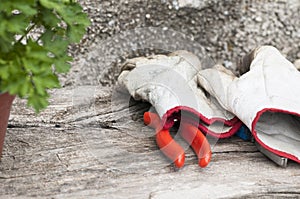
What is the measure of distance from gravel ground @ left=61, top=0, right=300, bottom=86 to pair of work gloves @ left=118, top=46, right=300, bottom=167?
33cm

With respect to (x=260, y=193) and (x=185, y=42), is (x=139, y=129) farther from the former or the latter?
(x=185, y=42)

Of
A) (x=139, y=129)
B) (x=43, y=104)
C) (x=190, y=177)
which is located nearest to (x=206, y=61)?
(x=139, y=129)

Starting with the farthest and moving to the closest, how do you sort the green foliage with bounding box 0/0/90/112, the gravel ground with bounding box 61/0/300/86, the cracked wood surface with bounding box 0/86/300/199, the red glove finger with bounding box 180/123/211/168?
the gravel ground with bounding box 61/0/300/86 < the red glove finger with bounding box 180/123/211/168 < the cracked wood surface with bounding box 0/86/300/199 < the green foliage with bounding box 0/0/90/112

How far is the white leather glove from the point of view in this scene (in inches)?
59.3

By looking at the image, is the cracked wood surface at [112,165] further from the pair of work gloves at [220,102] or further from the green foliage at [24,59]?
the green foliage at [24,59]

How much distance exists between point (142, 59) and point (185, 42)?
37cm

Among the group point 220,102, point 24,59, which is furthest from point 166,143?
point 24,59

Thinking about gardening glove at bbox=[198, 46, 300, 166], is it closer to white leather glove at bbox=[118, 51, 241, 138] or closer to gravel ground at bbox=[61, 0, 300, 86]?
white leather glove at bbox=[118, 51, 241, 138]

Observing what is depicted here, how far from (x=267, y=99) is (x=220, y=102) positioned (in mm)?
159

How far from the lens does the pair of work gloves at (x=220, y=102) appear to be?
1.44 meters

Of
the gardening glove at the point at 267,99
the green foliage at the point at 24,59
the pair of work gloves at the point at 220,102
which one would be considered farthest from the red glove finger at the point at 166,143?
the green foliage at the point at 24,59

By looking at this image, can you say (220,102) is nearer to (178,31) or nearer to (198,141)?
(198,141)

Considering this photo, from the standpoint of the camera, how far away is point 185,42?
82.6 inches

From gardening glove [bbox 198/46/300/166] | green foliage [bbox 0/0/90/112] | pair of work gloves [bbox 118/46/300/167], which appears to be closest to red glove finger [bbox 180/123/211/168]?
pair of work gloves [bbox 118/46/300/167]
